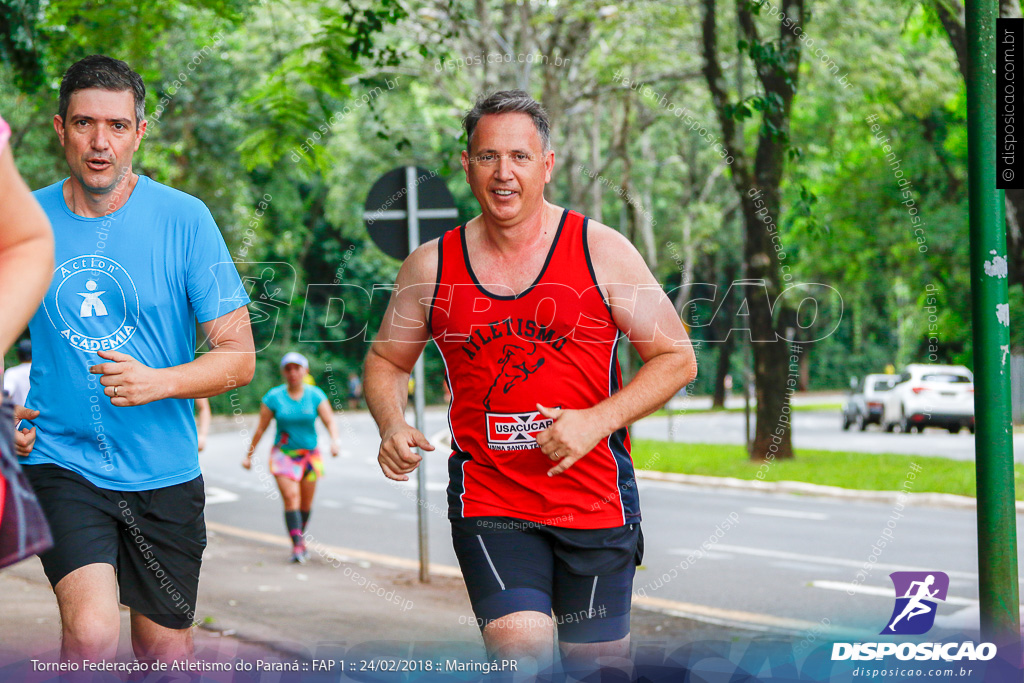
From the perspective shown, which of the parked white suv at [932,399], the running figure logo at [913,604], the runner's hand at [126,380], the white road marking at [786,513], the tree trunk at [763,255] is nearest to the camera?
the runner's hand at [126,380]

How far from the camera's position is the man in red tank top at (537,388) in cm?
307

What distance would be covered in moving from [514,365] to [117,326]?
1.11 metres

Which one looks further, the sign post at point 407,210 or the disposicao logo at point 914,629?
the sign post at point 407,210

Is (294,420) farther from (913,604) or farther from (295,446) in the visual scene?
(913,604)

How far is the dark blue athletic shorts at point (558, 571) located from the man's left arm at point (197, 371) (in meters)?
0.77

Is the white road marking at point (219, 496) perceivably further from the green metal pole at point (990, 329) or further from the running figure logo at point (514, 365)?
the green metal pole at point (990, 329)

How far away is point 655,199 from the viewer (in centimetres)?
2817

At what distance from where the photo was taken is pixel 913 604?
3.99 meters

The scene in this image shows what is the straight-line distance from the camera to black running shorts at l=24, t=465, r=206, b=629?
304 centimetres

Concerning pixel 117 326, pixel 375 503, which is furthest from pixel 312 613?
pixel 375 503

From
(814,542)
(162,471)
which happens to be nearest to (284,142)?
(162,471)

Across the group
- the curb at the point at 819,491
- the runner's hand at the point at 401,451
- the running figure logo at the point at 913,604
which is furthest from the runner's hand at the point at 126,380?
the curb at the point at 819,491

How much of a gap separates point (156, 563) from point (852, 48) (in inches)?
667

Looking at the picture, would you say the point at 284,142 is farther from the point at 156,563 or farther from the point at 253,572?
the point at 156,563
